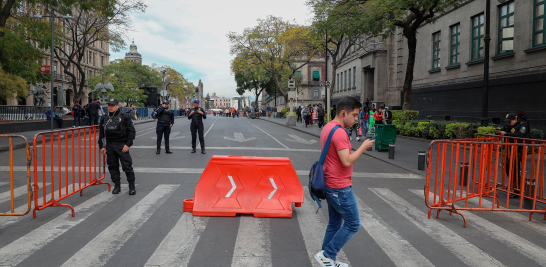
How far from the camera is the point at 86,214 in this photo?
573cm

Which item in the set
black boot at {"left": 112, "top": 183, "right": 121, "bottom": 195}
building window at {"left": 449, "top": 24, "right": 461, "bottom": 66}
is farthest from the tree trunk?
black boot at {"left": 112, "top": 183, "right": 121, "bottom": 195}

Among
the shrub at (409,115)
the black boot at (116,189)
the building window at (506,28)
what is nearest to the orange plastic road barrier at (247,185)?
the black boot at (116,189)

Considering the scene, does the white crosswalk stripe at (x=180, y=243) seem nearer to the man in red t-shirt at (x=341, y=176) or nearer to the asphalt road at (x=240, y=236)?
the asphalt road at (x=240, y=236)

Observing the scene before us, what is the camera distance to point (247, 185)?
5887mm

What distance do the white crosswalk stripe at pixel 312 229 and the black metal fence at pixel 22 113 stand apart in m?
21.4

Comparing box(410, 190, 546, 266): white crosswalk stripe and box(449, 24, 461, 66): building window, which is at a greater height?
box(449, 24, 461, 66): building window

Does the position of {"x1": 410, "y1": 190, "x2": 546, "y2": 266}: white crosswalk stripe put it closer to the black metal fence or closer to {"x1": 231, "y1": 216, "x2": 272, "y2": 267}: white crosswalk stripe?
{"x1": 231, "y1": 216, "x2": 272, "y2": 267}: white crosswalk stripe

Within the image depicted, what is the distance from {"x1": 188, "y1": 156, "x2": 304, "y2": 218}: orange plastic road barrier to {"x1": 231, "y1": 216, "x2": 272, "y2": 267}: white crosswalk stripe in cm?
40

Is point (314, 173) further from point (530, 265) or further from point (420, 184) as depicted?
point (420, 184)

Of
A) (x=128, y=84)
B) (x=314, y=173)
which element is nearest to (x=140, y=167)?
(x=314, y=173)

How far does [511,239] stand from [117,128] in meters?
6.40

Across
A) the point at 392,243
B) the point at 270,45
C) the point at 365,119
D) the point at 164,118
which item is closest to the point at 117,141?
the point at 392,243

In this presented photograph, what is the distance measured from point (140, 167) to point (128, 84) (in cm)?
6242

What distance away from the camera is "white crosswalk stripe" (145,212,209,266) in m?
3.98
